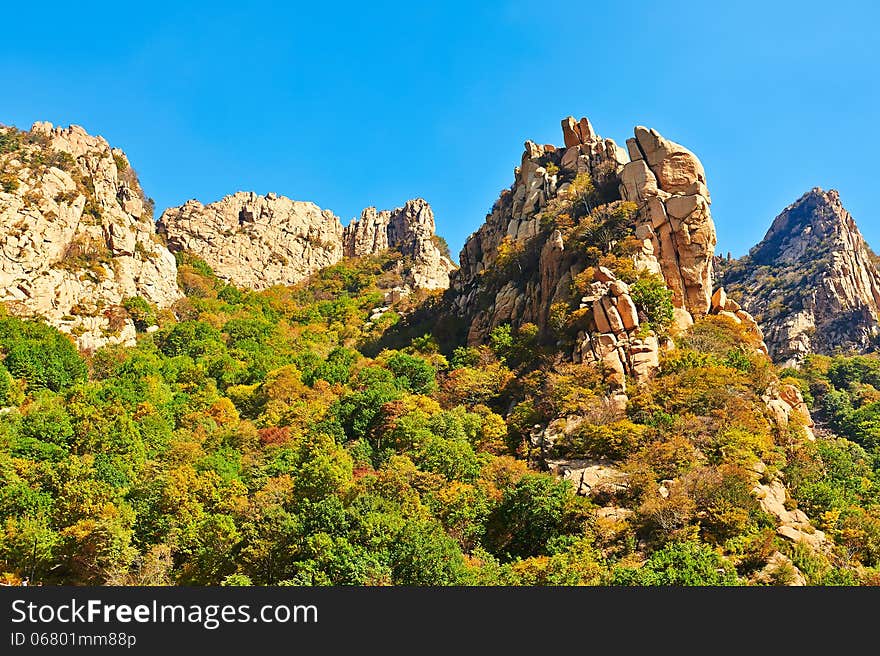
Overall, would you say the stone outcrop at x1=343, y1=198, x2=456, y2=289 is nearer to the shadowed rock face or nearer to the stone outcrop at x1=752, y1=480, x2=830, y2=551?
the shadowed rock face

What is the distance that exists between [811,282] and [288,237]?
2892 inches

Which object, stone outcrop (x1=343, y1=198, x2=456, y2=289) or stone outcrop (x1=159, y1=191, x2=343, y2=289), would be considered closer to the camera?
stone outcrop (x1=159, y1=191, x2=343, y2=289)

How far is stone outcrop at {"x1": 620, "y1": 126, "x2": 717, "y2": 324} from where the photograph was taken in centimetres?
5328

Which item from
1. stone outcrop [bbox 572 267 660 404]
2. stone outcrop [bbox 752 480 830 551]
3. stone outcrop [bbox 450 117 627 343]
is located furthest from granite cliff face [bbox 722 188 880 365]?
stone outcrop [bbox 752 480 830 551]

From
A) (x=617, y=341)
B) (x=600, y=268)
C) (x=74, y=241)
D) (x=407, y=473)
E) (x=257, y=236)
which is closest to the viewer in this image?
(x=407, y=473)

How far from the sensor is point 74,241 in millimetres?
75500

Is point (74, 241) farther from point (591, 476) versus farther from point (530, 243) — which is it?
point (591, 476)

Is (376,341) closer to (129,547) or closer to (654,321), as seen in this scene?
(654,321)

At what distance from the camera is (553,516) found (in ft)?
103

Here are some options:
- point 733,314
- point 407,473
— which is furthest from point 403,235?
point 407,473

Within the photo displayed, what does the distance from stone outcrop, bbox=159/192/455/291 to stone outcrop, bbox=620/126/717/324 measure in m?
49.4

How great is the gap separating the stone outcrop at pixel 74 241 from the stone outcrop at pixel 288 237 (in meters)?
14.7

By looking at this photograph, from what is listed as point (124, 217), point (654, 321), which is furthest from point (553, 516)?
point (124, 217)

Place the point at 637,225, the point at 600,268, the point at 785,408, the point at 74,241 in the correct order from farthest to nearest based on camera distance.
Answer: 1. the point at 74,241
2. the point at 637,225
3. the point at 600,268
4. the point at 785,408
